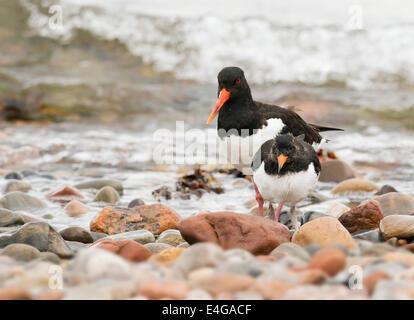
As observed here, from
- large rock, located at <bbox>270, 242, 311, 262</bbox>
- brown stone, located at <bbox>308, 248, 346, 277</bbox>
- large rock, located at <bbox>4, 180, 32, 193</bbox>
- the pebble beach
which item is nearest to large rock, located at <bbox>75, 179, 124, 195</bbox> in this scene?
the pebble beach

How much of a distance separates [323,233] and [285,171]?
583 mm

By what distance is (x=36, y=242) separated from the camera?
401cm

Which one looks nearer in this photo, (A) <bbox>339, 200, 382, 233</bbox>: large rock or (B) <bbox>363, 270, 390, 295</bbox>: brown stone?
(B) <bbox>363, 270, 390, 295</bbox>: brown stone

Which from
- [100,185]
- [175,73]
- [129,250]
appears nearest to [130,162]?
[100,185]

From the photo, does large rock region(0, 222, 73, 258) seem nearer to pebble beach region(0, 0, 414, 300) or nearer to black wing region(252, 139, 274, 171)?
pebble beach region(0, 0, 414, 300)

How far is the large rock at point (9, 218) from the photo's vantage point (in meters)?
4.79

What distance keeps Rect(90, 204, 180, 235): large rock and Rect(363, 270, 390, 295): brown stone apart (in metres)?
2.45

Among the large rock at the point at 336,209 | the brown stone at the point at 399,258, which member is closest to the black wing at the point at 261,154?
the large rock at the point at 336,209

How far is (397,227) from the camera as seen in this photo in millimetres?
4066

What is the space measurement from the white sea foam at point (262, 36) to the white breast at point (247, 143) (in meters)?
7.80

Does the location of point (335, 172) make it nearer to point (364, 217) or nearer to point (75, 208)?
point (364, 217)

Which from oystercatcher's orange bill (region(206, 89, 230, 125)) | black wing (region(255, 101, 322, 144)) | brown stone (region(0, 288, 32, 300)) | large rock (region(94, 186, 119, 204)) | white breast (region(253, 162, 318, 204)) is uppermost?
oystercatcher's orange bill (region(206, 89, 230, 125))

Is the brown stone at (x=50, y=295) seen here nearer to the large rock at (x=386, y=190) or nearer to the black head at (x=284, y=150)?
the black head at (x=284, y=150)

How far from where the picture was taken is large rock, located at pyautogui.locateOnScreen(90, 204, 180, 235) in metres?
4.80
